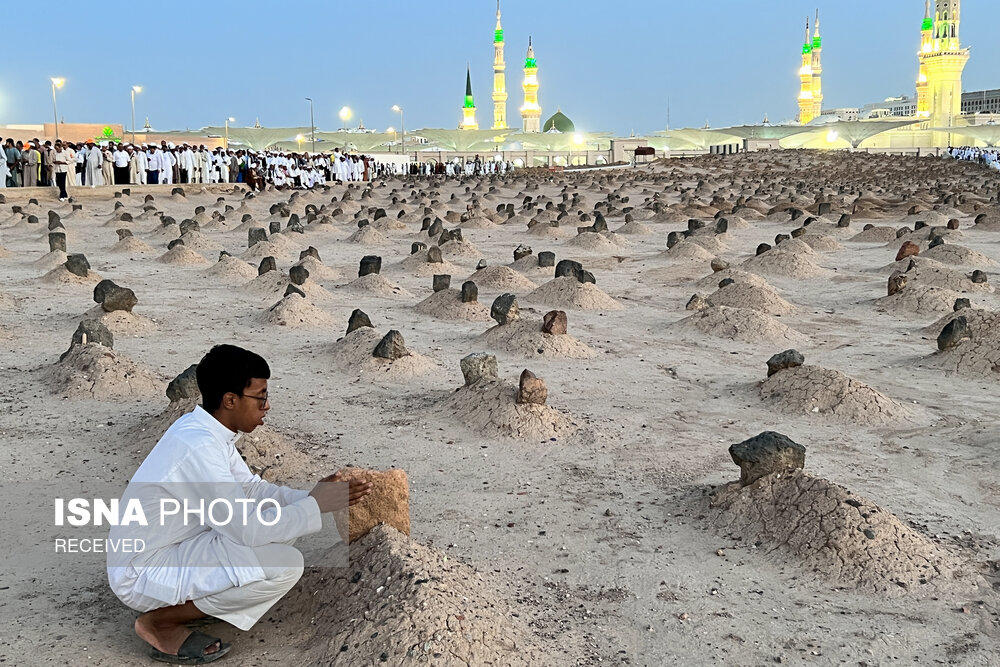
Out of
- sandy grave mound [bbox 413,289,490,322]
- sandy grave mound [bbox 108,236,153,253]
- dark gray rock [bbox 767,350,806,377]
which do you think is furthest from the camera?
sandy grave mound [bbox 108,236,153,253]

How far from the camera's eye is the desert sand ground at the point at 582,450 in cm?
335

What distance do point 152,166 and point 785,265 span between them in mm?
19566

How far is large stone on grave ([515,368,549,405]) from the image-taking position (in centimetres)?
569

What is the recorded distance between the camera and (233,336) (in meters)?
8.37

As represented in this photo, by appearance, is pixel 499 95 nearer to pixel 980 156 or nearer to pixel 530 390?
pixel 980 156

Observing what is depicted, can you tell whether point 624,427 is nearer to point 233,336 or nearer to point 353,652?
point 353,652

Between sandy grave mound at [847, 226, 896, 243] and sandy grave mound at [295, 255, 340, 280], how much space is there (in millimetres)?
8861

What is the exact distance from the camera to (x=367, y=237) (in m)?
16.1

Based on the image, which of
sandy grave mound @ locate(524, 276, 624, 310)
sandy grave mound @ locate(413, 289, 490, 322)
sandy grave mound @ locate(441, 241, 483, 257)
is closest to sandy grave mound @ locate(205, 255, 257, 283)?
sandy grave mound @ locate(413, 289, 490, 322)

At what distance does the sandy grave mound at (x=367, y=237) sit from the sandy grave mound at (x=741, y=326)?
27.0 feet

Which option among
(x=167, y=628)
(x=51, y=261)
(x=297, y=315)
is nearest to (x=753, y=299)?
(x=297, y=315)

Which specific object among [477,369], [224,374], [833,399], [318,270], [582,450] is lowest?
[582,450]

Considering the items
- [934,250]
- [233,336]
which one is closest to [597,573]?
[233,336]

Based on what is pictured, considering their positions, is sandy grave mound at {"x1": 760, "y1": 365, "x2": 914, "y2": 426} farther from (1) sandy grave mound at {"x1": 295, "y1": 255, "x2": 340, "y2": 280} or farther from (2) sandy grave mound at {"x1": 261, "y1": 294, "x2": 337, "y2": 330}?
(1) sandy grave mound at {"x1": 295, "y1": 255, "x2": 340, "y2": 280}
